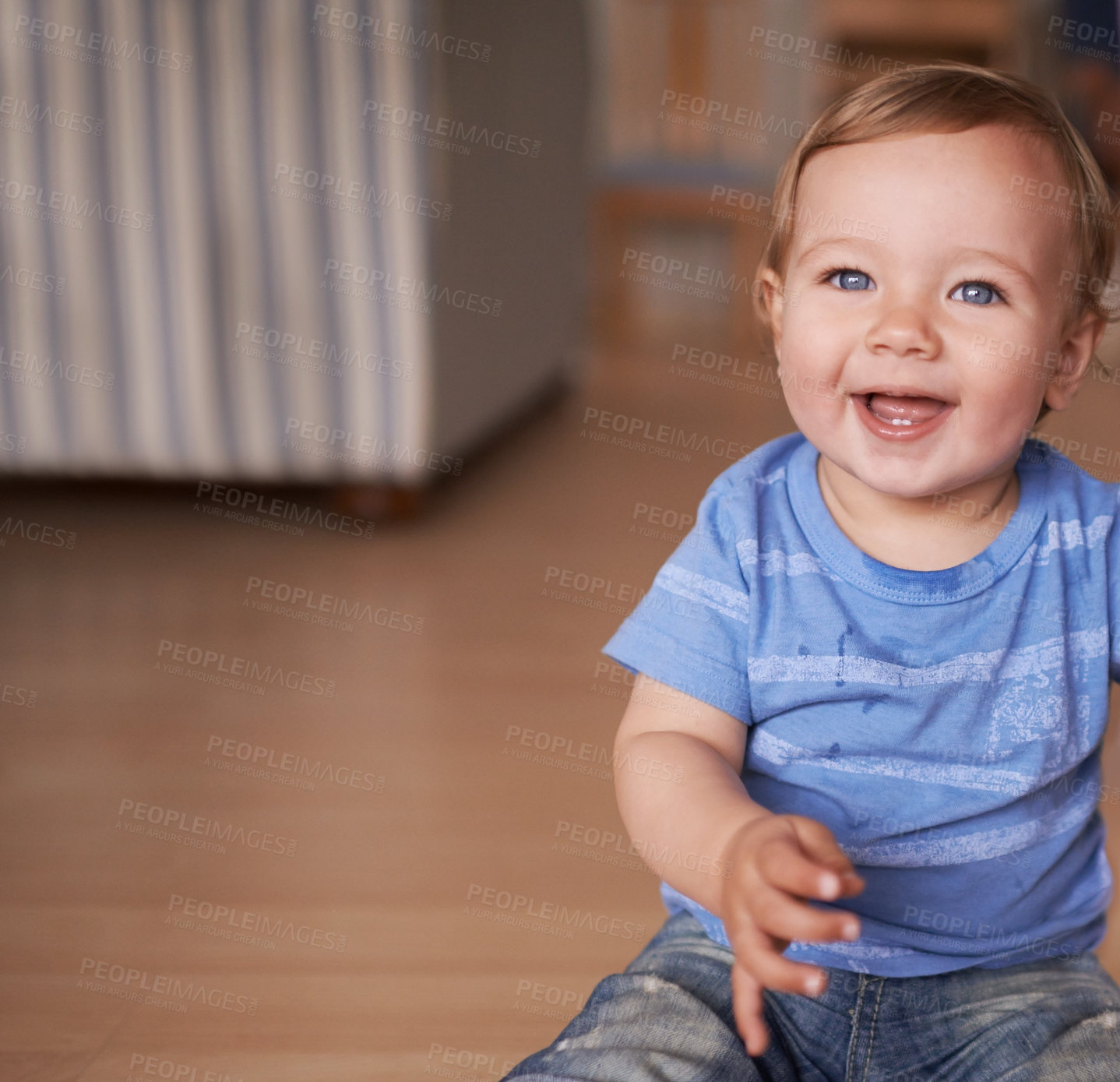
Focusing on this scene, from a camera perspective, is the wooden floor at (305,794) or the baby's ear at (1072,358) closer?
the baby's ear at (1072,358)

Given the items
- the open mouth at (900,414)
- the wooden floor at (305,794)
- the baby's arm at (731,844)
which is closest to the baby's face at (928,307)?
the open mouth at (900,414)

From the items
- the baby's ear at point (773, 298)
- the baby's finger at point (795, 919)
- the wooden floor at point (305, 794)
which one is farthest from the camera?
the wooden floor at point (305, 794)

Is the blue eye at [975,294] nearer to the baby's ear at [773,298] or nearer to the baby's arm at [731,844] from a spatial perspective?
the baby's ear at [773,298]

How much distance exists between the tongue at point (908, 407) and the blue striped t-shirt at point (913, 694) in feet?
0.21

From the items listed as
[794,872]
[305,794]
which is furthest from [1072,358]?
[305,794]

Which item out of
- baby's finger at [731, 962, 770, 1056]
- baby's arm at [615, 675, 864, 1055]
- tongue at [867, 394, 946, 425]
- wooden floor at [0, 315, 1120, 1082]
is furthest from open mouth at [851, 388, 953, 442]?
wooden floor at [0, 315, 1120, 1082]

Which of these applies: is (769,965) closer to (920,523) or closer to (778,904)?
(778,904)

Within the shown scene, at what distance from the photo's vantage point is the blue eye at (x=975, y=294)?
56cm

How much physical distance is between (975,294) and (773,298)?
0.42ft

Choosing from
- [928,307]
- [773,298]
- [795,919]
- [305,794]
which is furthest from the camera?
[305,794]

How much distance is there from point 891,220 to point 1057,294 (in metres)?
0.09

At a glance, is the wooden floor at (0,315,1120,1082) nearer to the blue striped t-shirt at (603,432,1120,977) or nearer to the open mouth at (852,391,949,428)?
the blue striped t-shirt at (603,432,1120,977)

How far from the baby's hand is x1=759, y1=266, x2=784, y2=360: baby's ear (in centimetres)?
28

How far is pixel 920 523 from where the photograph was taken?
2.02 feet
